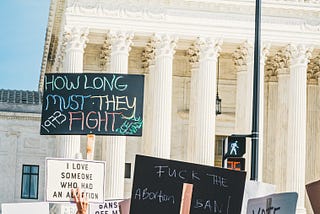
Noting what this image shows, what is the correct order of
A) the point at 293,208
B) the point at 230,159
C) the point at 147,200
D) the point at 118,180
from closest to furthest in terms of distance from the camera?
the point at 147,200, the point at 293,208, the point at 230,159, the point at 118,180

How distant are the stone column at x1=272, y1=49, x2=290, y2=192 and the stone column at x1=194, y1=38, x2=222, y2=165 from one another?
4069mm

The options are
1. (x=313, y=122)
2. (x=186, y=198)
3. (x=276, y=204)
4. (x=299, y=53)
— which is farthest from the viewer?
(x=313, y=122)

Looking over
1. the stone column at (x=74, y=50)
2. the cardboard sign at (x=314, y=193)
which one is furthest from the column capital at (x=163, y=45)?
the cardboard sign at (x=314, y=193)

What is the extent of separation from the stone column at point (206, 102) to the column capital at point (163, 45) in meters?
1.42

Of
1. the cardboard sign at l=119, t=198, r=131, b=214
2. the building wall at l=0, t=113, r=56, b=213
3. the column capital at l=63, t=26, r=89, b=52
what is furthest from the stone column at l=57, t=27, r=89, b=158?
the cardboard sign at l=119, t=198, r=131, b=214

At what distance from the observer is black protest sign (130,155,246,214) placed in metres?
15.8

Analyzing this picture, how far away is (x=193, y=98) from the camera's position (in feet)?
160

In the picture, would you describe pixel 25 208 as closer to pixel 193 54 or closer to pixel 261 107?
pixel 261 107

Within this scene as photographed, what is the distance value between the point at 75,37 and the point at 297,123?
35.6 feet

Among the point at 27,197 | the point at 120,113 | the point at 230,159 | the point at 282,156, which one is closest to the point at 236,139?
the point at 230,159

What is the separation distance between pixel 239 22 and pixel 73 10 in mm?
7692

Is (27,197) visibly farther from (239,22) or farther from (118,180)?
(239,22)

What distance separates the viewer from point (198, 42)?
4803cm

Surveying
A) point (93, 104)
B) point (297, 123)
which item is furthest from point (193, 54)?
point (93, 104)
